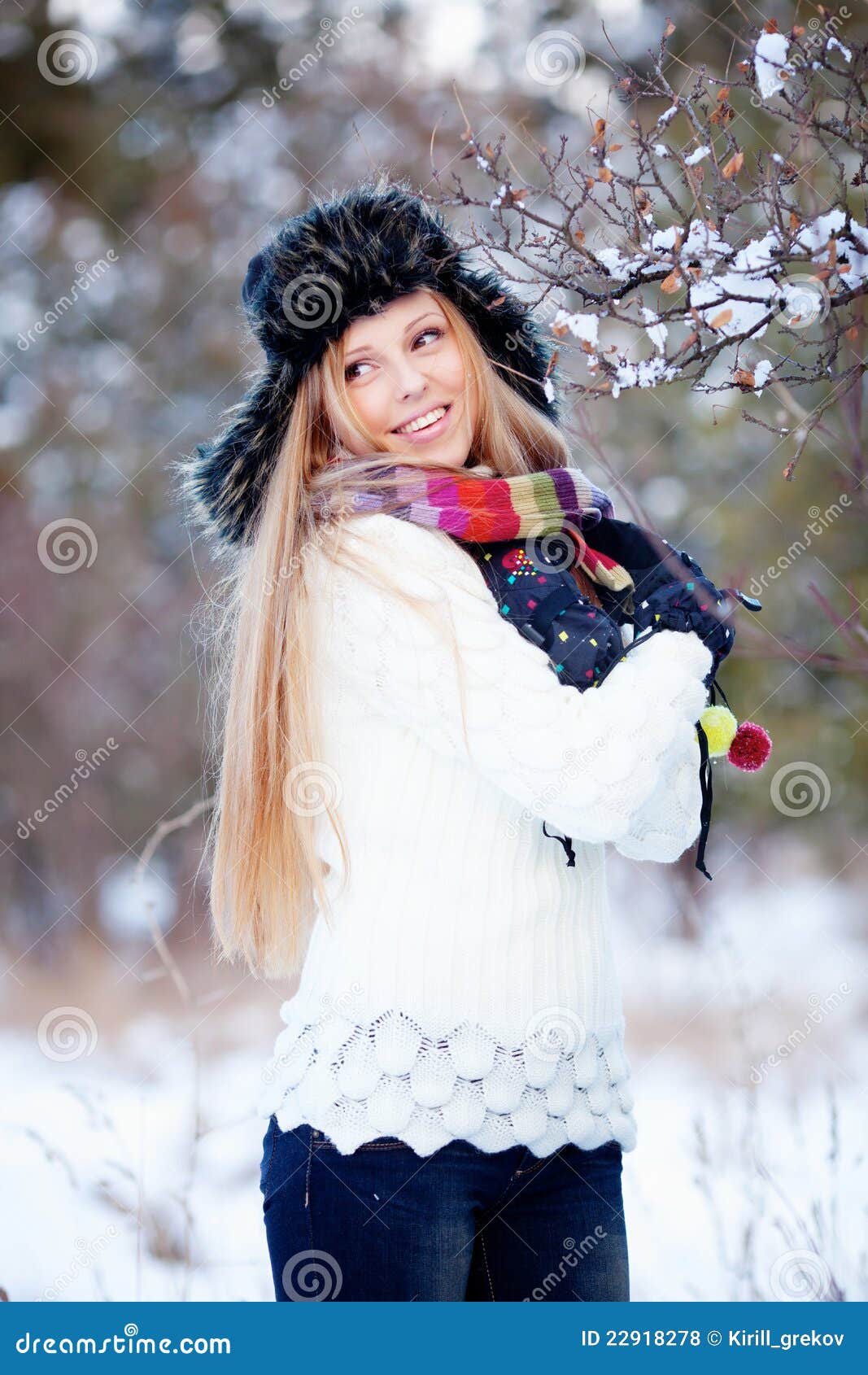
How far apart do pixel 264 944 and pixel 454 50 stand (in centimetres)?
642

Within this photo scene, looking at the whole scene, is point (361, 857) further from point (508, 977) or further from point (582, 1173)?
point (582, 1173)

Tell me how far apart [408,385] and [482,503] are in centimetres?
31

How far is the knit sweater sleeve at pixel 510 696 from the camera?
56.2 inches

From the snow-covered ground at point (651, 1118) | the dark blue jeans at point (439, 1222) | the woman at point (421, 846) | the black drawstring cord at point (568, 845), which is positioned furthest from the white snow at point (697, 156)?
the snow-covered ground at point (651, 1118)

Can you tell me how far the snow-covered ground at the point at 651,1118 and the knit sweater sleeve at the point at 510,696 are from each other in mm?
1160

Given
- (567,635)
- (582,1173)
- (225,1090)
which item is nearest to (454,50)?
(225,1090)

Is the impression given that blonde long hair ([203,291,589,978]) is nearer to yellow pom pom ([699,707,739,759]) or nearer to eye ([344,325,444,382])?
eye ([344,325,444,382])

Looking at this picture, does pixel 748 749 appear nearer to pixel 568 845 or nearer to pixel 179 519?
pixel 568 845

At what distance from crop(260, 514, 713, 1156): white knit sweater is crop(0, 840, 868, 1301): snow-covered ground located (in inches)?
37.0

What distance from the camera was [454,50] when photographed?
671 cm

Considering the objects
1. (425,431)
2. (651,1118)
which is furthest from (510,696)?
(651,1118)

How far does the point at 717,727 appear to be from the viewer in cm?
169

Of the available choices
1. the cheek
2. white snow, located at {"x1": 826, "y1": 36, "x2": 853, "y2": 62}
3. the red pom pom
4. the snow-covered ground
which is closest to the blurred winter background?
the snow-covered ground
